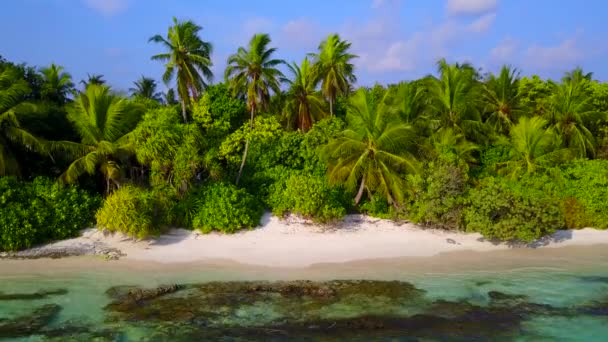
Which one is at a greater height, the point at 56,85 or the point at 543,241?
the point at 56,85

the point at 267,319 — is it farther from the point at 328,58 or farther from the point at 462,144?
the point at 328,58

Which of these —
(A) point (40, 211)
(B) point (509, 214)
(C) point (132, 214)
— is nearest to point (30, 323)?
(C) point (132, 214)

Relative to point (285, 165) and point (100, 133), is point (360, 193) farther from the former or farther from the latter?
point (100, 133)

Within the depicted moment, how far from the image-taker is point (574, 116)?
87.8 ft

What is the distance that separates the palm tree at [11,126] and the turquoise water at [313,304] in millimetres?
4222

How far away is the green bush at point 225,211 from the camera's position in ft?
60.4

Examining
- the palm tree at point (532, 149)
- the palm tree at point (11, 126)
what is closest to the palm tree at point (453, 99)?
the palm tree at point (532, 149)

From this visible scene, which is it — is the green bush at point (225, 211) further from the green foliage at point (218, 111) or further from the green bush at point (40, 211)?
the green foliage at point (218, 111)

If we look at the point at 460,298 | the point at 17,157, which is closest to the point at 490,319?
the point at 460,298

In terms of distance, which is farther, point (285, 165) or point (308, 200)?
point (285, 165)

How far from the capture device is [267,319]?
40.9 ft

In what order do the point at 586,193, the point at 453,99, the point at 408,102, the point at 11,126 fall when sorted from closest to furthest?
1. the point at 11,126
2. the point at 586,193
3. the point at 408,102
4. the point at 453,99

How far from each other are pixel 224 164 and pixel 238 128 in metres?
2.77

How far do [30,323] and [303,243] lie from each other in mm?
8993
